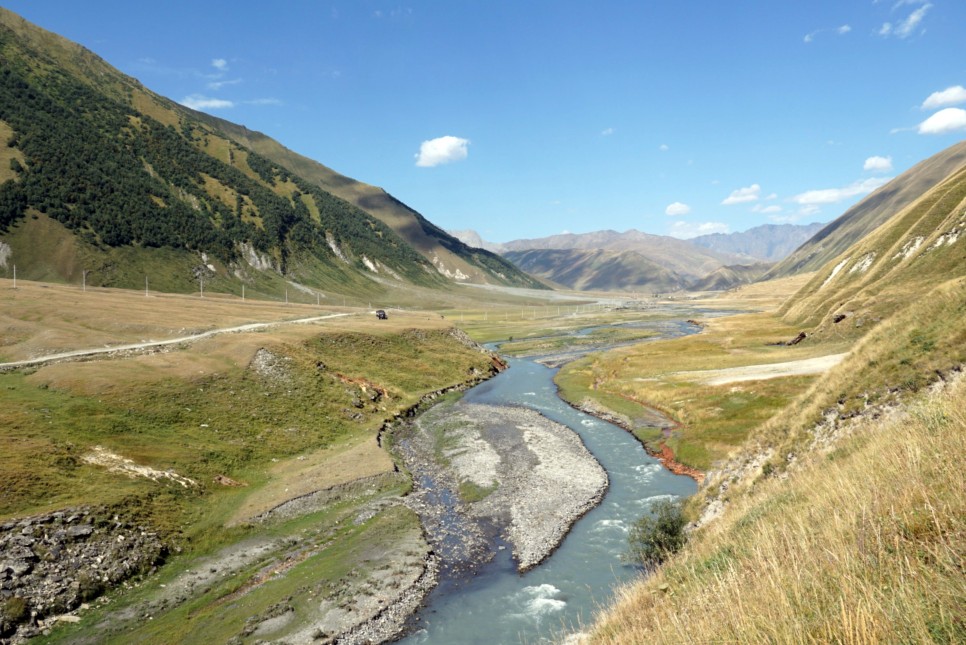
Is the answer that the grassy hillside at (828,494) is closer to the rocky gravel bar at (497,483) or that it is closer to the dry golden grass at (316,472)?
the rocky gravel bar at (497,483)

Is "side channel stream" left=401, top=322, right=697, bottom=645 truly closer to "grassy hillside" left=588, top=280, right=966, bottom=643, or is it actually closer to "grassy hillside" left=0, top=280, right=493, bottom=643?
"grassy hillside" left=0, top=280, right=493, bottom=643

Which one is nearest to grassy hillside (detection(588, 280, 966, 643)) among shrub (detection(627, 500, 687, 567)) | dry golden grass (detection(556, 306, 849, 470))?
shrub (detection(627, 500, 687, 567))

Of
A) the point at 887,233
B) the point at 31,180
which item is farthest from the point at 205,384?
the point at 31,180

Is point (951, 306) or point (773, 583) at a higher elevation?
point (951, 306)

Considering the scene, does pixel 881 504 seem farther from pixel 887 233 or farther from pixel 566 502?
pixel 887 233

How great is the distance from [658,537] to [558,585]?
6.90 m

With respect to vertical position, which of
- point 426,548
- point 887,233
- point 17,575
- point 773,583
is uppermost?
point 887,233

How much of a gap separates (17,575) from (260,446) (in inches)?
1047

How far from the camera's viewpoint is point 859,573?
7.21 meters

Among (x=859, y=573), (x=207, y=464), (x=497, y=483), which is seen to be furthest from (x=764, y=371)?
(x=859, y=573)

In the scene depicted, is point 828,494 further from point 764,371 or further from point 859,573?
A: point 764,371

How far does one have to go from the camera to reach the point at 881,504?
9.18m

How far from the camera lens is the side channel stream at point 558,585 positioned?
2769 cm

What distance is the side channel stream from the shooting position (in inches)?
1090
